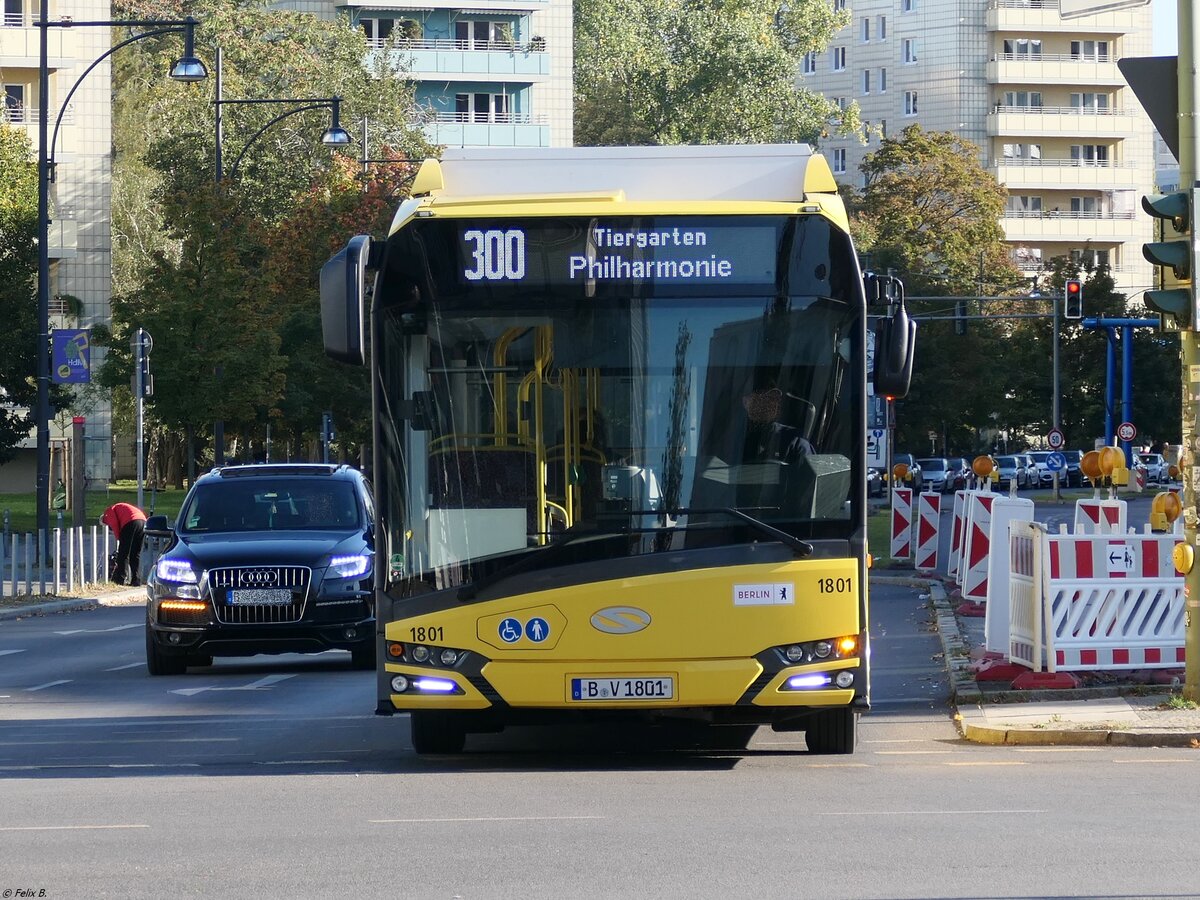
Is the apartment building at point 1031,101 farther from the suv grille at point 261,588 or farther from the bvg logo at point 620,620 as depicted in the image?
the bvg logo at point 620,620

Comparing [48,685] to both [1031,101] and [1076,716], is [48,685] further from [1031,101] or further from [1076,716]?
[1031,101]

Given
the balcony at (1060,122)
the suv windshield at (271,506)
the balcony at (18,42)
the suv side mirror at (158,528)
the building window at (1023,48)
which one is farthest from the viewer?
the building window at (1023,48)

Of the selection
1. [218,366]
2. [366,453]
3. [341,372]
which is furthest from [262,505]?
[366,453]

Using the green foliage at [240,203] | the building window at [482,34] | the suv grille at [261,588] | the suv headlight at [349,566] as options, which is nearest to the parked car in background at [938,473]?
the green foliage at [240,203]

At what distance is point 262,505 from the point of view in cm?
1928

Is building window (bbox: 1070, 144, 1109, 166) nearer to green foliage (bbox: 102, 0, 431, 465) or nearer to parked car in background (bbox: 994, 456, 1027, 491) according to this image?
parked car in background (bbox: 994, 456, 1027, 491)

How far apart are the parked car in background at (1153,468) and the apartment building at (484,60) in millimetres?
27693

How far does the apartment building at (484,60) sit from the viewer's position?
3447 inches

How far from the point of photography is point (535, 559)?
1101cm

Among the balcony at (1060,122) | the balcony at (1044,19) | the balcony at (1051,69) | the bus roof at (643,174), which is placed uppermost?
the balcony at (1044,19)

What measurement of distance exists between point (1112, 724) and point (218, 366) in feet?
93.2

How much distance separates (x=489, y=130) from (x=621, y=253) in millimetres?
77720

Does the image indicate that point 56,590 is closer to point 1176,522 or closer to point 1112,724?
point 1176,522

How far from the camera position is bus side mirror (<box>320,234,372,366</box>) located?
1097cm
